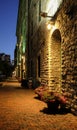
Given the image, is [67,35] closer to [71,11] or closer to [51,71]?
[71,11]

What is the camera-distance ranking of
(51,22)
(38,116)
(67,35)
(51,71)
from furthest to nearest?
(51,71), (51,22), (67,35), (38,116)

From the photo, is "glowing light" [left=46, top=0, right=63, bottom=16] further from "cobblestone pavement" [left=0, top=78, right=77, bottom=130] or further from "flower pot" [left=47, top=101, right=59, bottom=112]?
"cobblestone pavement" [left=0, top=78, right=77, bottom=130]

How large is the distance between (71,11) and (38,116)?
3538mm

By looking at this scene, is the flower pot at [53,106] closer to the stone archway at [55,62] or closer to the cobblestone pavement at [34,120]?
the cobblestone pavement at [34,120]

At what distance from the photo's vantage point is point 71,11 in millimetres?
8812

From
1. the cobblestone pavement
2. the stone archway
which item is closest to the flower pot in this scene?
the cobblestone pavement

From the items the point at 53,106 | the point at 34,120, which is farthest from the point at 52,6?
the point at 34,120

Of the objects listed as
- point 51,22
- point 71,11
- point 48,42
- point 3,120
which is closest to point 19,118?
point 3,120

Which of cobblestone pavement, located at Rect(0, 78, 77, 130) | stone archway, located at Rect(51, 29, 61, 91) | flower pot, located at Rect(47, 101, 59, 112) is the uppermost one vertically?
stone archway, located at Rect(51, 29, 61, 91)

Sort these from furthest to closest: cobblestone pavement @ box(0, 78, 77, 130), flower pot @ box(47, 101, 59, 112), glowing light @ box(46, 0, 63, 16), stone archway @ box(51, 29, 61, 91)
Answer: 1. stone archway @ box(51, 29, 61, 91)
2. glowing light @ box(46, 0, 63, 16)
3. flower pot @ box(47, 101, 59, 112)
4. cobblestone pavement @ box(0, 78, 77, 130)

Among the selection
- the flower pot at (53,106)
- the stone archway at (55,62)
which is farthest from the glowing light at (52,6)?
the flower pot at (53,106)

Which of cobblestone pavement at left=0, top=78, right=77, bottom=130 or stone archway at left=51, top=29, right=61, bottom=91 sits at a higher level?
stone archway at left=51, top=29, right=61, bottom=91

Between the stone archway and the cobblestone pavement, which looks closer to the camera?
the cobblestone pavement

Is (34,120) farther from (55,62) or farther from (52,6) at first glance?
(52,6)
